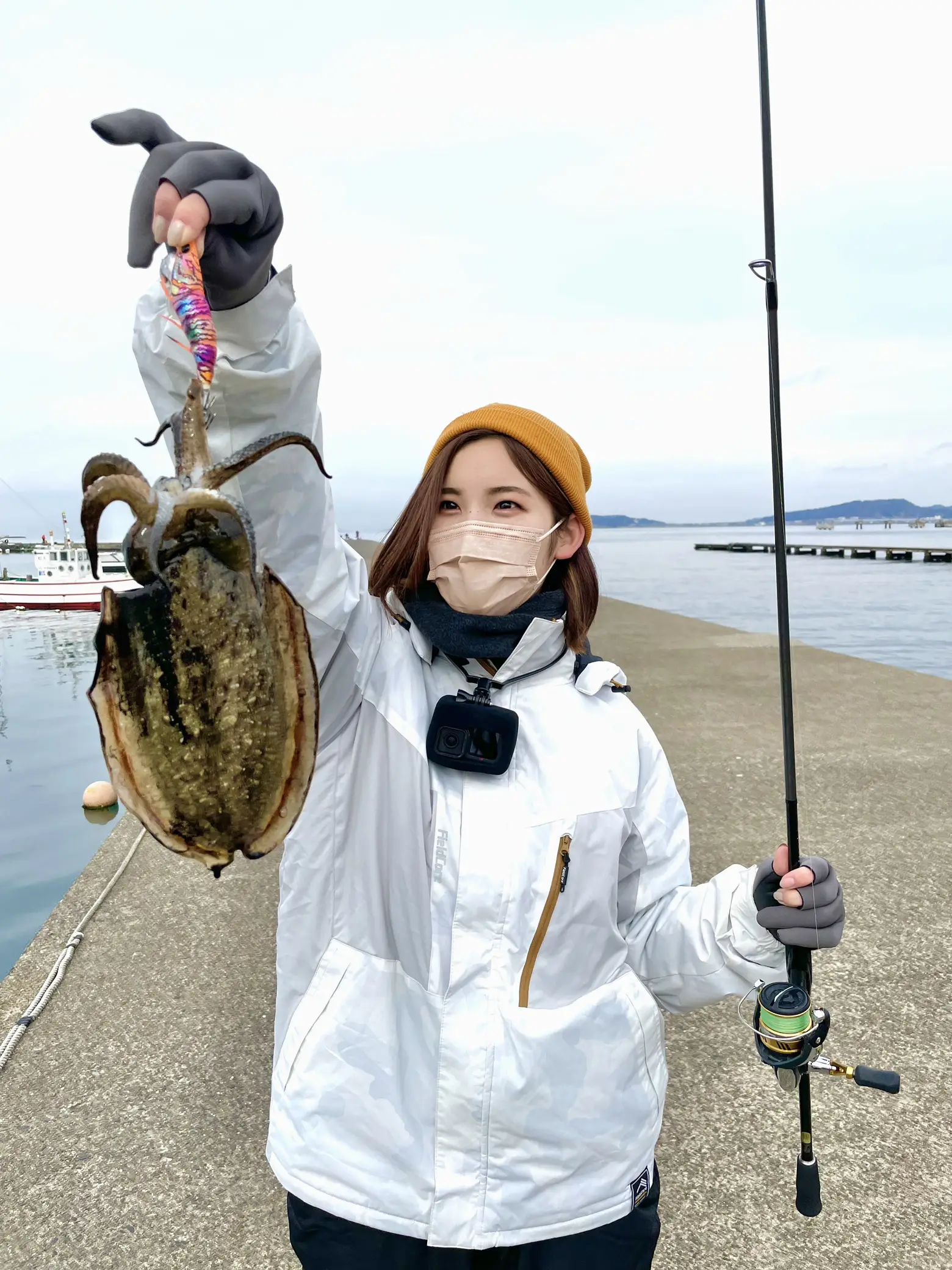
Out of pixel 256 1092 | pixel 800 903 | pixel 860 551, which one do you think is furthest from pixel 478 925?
pixel 860 551

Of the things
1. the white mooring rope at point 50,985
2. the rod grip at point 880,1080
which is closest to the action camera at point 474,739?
the rod grip at point 880,1080

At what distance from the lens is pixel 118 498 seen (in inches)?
42.3

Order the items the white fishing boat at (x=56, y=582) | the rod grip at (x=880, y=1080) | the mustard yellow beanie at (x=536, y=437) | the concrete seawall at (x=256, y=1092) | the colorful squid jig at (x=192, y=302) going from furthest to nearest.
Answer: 1. the white fishing boat at (x=56, y=582)
2. the concrete seawall at (x=256, y=1092)
3. the rod grip at (x=880, y=1080)
4. the mustard yellow beanie at (x=536, y=437)
5. the colorful squid jig at (x=192, y=302)

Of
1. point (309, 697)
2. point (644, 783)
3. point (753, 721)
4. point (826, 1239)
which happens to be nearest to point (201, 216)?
point (309, 697)

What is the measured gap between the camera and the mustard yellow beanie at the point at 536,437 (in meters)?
1.77

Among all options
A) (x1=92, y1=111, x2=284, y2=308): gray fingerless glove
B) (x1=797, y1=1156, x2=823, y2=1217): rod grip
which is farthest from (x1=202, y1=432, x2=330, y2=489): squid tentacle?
(x1=797, y1=1156, x2=823, y2=1217): rod grip

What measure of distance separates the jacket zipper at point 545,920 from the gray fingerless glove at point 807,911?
0.46 m

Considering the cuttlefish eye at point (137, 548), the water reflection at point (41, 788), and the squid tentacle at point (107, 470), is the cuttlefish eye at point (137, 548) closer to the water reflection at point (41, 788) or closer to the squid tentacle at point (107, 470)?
the squid tentacle at point (107, 470)

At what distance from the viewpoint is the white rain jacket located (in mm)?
1537

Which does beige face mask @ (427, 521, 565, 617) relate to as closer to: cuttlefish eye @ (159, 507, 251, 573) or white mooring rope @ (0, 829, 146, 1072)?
cuttlefish eye @ (159, 507, 251, 573)

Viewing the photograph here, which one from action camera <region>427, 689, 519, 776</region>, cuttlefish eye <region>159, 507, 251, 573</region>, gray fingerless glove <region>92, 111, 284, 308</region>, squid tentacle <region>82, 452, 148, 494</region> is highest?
gray fingerless glove <region>92, 111, 284, 308</region>

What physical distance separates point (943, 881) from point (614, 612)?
11.8 metres

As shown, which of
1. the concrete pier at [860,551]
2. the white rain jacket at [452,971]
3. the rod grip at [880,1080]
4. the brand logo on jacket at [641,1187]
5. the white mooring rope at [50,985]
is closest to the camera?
the white rain jacket at [452,971]

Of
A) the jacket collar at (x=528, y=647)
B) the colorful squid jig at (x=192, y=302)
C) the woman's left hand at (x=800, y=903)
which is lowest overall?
the woman's left hand at (x=800, y=903)
